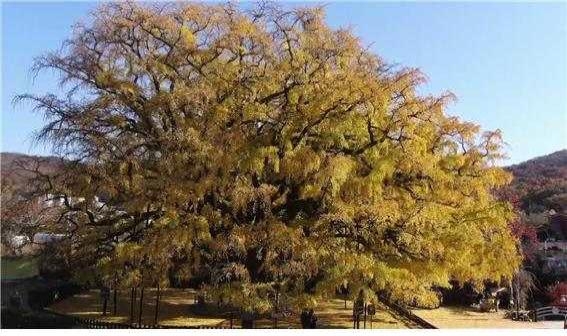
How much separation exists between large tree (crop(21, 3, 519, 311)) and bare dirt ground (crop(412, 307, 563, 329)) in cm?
339

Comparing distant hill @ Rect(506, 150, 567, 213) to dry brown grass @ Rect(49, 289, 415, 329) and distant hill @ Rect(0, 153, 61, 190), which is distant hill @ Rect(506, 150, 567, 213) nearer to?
dry brown grass @ Rect(49, 289, 415, 329)

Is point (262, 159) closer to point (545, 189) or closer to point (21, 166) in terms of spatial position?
point (21, 166)

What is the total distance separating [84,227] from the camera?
444 inches

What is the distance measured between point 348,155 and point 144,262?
13.5 ft

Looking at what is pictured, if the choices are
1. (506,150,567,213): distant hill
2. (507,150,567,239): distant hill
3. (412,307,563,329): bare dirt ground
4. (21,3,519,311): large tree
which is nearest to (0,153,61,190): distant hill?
(21,3,519,311): large tree

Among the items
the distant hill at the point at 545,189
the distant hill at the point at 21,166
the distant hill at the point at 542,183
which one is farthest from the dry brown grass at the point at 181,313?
the distant hill at the point at 542,183

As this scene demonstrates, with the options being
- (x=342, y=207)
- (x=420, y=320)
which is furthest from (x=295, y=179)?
(x=420, y=320)

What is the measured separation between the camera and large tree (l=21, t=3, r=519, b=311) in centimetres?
975

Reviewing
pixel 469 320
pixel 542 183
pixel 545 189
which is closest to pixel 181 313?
pixel 469 320

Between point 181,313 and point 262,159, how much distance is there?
5552mm

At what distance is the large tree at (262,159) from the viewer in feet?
32.0

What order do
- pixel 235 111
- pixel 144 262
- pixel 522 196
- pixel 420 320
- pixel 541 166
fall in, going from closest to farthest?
pixel 235 111, pixel 144 262, pixel 420 320, pixel 522 196, pixel 541 166

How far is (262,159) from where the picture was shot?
9812 millimetres

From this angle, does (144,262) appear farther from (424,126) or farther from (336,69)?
(424,126)
